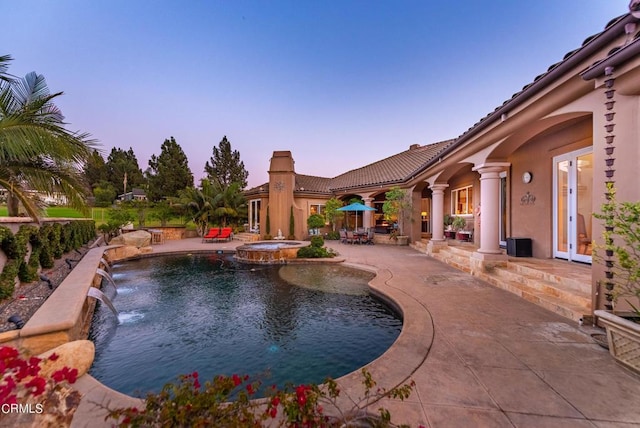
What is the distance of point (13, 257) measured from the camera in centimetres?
492

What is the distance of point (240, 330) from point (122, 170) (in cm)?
5835

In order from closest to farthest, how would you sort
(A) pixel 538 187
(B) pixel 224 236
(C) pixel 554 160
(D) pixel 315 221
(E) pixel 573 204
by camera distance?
1. (E) pixel 573 204
2. (C) pixel 554 160
3. (A) pixel 538 187
4. (D) pixel 315 221
5. (B) pixel 224 236

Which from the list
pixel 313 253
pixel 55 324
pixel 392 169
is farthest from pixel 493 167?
pixel 392 169

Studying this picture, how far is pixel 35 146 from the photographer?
16.0 ft

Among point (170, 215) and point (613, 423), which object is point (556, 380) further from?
point (170, 215)

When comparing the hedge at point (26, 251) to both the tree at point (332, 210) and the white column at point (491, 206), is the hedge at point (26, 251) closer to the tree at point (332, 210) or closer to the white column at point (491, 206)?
the white column at point (491, 206)

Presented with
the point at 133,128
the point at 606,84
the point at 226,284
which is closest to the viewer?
the point at 606,84

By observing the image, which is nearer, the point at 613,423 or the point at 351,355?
the point at 613,423

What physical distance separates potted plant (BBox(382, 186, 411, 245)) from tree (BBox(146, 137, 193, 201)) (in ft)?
94.2

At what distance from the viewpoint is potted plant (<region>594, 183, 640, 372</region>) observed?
3029 mm

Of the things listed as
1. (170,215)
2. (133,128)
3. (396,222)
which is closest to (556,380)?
(396,222)

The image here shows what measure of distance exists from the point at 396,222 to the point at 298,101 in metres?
10.7

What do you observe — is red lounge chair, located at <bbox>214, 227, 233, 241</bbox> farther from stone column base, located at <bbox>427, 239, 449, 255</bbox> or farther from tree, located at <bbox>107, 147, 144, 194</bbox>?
tree, located at <bbox>107, 147, 144, 194</bbox>

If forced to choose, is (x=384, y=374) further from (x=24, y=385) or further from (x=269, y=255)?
(x=269, y=255)
